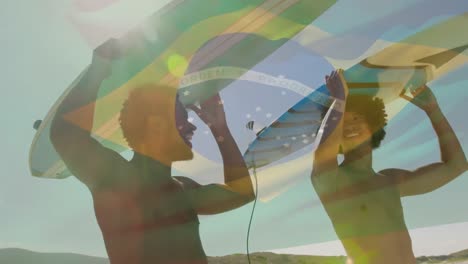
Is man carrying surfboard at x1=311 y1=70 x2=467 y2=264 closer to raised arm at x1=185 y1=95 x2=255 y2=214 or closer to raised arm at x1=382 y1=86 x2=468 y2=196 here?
raised arm at x1=382 y1=86 x2=468 y2=196

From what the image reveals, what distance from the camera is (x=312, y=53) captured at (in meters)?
2.41

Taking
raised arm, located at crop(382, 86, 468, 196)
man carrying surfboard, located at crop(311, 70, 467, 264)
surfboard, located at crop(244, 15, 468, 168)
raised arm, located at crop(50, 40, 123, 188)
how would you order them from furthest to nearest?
surfboard, located at crop(244, 15, 468, 168) → raised arm, located at crop(382, 86, 468, 196) → man carrying surfboard, located at crop(311, 70, 467, 264) → raised arm, located at crop(50, 40, 123, 188)

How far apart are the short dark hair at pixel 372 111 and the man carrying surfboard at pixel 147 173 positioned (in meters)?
0.74

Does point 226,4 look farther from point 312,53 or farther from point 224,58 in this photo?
point 312,53

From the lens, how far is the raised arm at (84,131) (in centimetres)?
133

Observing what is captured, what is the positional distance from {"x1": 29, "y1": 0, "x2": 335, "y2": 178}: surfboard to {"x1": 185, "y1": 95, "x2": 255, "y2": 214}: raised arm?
0.43 feet

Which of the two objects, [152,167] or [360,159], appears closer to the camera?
[152,167]

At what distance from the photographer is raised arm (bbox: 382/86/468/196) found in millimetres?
2023

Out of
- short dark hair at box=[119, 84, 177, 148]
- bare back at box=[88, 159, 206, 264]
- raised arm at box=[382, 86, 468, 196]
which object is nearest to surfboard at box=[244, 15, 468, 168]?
raised arm at box=[382, 86, 468, 196]

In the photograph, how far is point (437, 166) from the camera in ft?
6.69

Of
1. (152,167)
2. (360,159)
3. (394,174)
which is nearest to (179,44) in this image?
(152,167)

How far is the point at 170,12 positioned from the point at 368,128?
4.02 ft

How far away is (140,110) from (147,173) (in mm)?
283

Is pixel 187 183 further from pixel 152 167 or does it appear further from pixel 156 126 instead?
pixel 156 126
